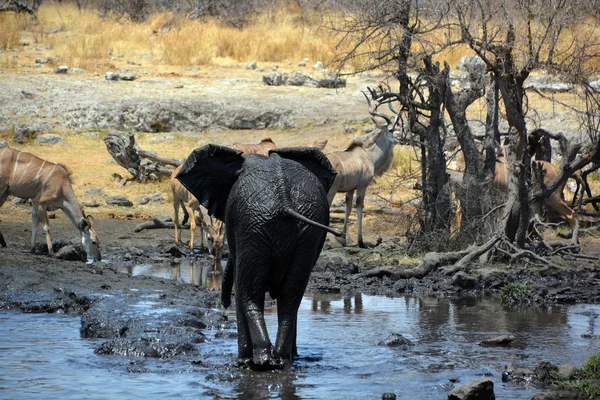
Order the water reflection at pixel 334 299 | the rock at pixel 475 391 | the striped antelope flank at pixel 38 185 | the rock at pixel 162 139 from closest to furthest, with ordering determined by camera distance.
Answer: the rock at pixel 475 391
the water reflection at pixel 334 299
the striped antelope flank at pixel 38 185
the rock at pixel 162 139

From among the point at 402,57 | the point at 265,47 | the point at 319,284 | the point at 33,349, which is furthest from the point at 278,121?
the point at 33,349

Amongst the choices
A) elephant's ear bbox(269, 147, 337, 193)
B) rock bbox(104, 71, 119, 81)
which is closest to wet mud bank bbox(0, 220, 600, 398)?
elephant's ear bbox(269, 147, 337, 193)

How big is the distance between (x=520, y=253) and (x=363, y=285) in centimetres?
218

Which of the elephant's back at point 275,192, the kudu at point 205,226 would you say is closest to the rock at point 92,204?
the kudu at point 205,226

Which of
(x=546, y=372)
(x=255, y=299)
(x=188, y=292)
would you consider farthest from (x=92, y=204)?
(x=546, y=372)

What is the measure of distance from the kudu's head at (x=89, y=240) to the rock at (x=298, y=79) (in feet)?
40.3

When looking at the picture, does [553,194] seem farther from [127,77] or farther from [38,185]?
[127,77]

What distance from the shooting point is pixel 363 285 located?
40.1ft

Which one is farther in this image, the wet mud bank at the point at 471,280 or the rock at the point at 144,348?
the wet mud bank at the point at 471,280

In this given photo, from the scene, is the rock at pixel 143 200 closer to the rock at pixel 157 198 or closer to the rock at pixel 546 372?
the rock at pixel 157 198

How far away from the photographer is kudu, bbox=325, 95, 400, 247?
649 inches

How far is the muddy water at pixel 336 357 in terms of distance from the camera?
6.84 metres

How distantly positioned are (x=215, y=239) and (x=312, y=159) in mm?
7254

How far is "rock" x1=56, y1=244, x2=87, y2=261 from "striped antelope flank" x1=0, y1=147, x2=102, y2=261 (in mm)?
610
